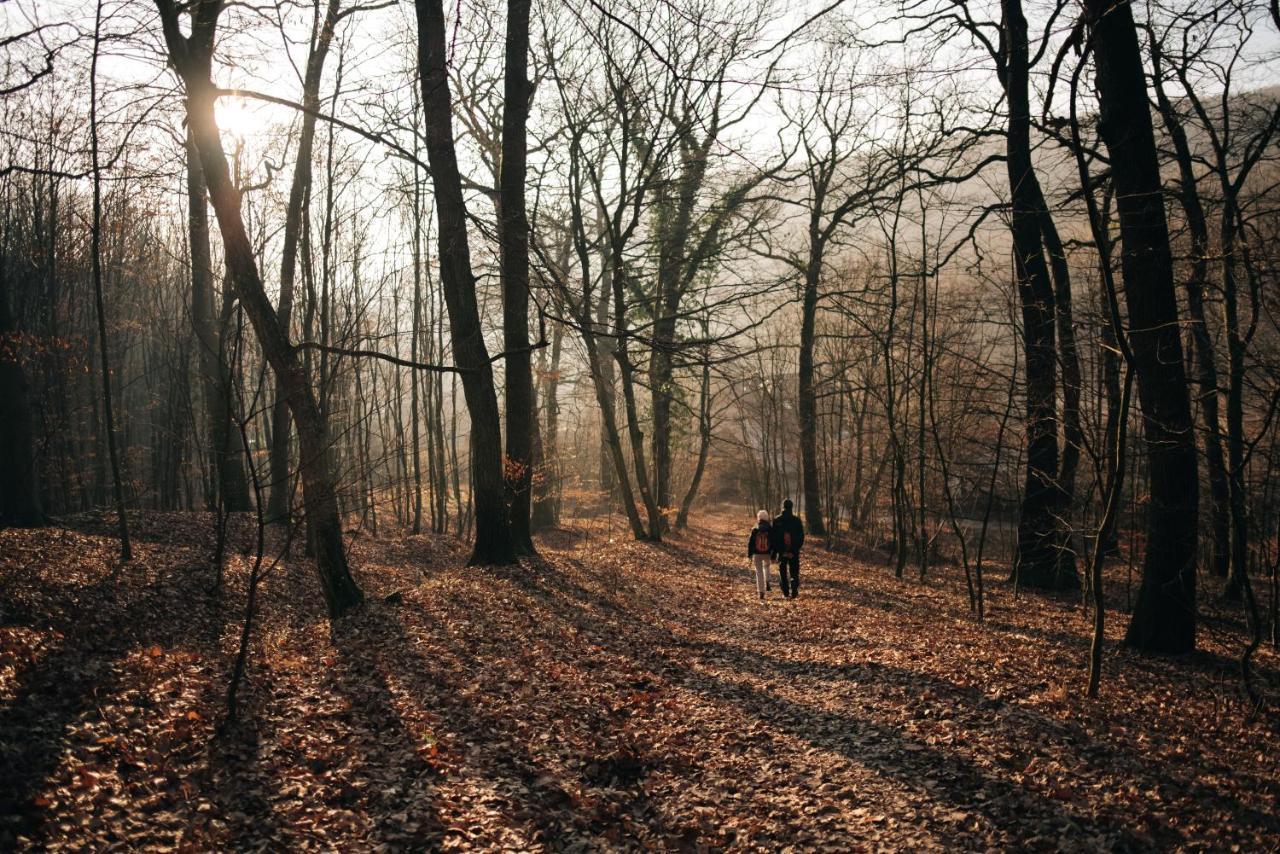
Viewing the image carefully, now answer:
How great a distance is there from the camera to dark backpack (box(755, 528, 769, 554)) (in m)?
13.7

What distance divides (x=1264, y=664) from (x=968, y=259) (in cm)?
975

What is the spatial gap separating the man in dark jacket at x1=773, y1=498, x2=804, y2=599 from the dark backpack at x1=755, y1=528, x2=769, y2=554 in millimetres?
157

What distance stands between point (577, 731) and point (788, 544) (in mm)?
7876

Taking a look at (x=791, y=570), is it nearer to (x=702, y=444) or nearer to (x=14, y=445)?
(x=702, y=444)

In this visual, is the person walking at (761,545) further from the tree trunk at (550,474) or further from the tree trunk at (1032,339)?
the tree trunk at (550,474)

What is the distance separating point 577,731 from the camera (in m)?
6.68

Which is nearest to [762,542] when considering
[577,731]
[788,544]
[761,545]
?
[761,545]

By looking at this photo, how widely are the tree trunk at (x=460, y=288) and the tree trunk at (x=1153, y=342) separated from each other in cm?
871

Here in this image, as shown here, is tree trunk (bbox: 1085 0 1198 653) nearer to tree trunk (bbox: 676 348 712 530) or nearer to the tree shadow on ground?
the tree shadow on ground

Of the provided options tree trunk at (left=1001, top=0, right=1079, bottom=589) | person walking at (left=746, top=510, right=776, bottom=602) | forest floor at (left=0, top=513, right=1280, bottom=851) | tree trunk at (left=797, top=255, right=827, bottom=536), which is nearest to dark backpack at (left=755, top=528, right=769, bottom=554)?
person walking at (left=746, top=510, right=776, bottom=602)

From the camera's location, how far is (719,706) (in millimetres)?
7547

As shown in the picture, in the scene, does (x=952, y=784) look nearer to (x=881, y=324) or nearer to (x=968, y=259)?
(x=968, y=259)

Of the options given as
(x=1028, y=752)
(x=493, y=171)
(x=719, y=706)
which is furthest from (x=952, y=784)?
(x=493, y=171)

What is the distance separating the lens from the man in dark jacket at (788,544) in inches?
541
